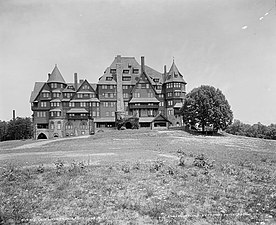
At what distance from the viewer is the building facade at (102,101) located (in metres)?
61.2

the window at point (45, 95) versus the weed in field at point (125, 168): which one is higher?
the window at point (45, 95)

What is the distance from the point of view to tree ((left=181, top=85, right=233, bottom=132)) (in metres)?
51.2

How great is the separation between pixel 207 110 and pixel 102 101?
2741cm

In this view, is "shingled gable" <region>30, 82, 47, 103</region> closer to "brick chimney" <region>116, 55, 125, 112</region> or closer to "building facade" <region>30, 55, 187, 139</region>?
"building facade" <region>30, 55, 187, 139</region>

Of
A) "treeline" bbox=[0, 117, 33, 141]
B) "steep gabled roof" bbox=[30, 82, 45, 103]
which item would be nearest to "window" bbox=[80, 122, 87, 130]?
"steep gabled roof" bbox=[30, 82, 45, 103]

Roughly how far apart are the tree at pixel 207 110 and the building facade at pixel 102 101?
10.2 metres

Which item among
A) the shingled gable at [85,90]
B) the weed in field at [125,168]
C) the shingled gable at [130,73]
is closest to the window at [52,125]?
the shingled gable at [85,90]

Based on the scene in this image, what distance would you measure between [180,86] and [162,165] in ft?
174

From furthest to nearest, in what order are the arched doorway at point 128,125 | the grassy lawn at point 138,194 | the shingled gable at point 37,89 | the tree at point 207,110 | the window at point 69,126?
1. the shingled gable at point 37,89
2. the window at point 69,126
3. the arched doorway at point 128,125
4. the tree at point 207,110
5. the grassy lawn at point 138,194

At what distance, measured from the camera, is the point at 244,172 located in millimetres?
13141

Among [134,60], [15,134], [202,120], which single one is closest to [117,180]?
[202,120]

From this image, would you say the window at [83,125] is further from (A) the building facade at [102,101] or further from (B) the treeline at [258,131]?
(B) the treeline at [258,131]

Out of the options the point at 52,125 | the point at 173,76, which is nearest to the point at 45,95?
the point at 52,125

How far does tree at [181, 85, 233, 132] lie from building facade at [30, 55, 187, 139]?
10.2 metres
